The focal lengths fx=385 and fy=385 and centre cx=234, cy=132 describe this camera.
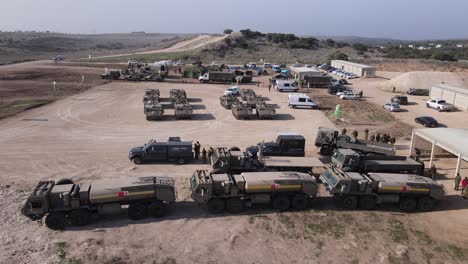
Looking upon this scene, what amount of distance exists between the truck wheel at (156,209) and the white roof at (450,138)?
18874mm

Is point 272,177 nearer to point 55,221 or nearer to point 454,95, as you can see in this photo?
point 55,221

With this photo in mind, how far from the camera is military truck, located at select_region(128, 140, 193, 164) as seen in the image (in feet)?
89.6

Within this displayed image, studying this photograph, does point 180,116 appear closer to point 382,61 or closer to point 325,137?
point 325,137

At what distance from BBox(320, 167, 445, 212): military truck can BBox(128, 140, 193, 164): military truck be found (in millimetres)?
10868

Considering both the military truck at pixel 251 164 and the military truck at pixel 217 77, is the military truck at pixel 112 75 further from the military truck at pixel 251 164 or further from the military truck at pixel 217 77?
the military truck at pixel 251 164

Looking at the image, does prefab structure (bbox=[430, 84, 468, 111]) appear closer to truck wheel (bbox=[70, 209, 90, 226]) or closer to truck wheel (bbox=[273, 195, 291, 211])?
truck wheel (bbox=[273, 195, 291, 211])

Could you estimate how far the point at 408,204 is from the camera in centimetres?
2122

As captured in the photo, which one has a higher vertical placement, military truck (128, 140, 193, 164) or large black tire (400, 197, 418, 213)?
military truck (128, 140, 193, 164)

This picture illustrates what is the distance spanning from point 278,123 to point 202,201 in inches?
853

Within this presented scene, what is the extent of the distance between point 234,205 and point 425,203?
10567mm

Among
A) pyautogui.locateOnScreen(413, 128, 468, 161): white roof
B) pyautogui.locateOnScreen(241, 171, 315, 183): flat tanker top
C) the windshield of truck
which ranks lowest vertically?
the windshield of truck

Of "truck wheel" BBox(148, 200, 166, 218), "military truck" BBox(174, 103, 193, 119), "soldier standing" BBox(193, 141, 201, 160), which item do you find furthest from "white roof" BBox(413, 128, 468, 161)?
"military truck" BBox(174, 103, 193, 119)

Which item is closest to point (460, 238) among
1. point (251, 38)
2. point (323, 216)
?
point (323, 216)

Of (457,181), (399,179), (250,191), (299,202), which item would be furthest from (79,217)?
(457,181)
